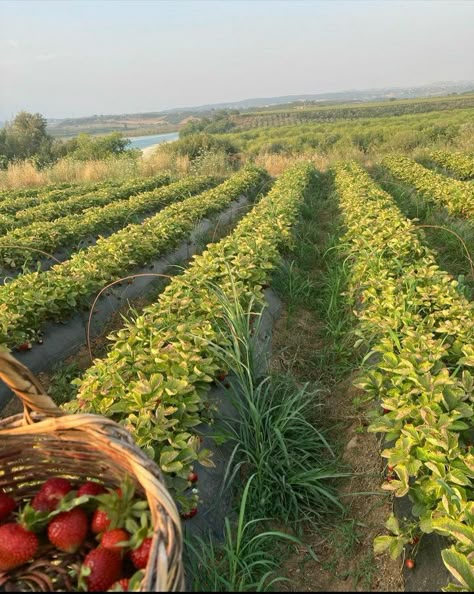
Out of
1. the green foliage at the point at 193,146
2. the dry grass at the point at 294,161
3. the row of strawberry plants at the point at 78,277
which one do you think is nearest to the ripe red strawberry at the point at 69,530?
the row of strawberry plants at the point at 78,277

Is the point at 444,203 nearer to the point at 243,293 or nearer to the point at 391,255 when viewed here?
the point at 391,255

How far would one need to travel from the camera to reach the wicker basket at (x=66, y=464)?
115 cm

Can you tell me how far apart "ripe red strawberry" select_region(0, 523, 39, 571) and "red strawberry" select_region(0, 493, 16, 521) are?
0.18m

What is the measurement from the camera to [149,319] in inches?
128

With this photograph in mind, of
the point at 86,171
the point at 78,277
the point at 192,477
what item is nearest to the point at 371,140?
the point at 86,171

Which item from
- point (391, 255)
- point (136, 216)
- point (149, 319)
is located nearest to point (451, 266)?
point (391, 255)

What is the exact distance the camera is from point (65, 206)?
9672 mm

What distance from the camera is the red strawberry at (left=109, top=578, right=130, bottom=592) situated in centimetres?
123

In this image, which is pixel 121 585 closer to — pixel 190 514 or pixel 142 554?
pixel 142 554

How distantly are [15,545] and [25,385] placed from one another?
52 centimetres

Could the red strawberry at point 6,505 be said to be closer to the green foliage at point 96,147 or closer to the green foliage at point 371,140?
the green foliage at point 371,140

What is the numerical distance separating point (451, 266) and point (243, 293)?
12.2 ft

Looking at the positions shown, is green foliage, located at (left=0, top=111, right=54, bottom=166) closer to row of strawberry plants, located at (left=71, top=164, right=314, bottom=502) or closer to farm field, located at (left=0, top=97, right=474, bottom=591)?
farm field, located at (left=0, top=97, right=474, bottom=591)

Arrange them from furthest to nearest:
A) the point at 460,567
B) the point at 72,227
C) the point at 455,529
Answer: the point at 72,227
the point at 455,529
the point at 460,567
